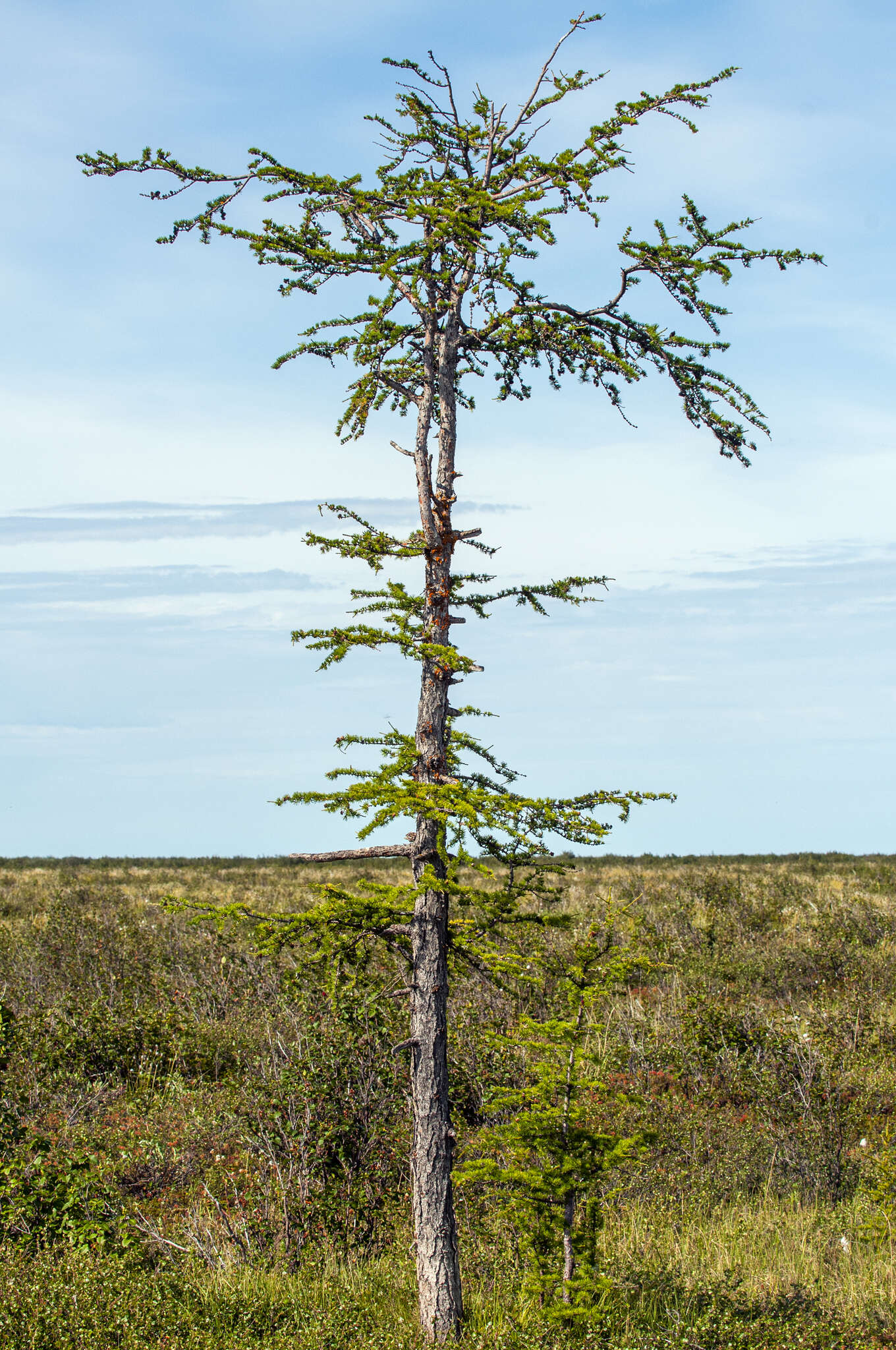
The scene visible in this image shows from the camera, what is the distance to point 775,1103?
36.5 ft

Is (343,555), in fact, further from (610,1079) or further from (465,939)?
(610,1079)

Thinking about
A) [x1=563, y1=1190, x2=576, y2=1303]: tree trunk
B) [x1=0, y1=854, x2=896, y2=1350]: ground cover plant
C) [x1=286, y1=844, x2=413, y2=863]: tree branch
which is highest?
[x1=286, y1=844, x2=413, y2=863]: tree branch

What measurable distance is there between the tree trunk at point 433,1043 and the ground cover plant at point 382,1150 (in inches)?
8.2

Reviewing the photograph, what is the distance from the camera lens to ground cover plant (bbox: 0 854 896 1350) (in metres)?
6.48

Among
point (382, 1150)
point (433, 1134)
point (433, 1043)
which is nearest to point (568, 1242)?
point (433, 1134)

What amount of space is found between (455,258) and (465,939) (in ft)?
14.6

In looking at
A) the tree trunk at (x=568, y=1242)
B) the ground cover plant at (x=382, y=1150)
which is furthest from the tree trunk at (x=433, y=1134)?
the tree trunk at (x=568, y=1242)

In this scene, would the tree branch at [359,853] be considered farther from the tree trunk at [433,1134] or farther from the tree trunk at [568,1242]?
the tree trunk at [568,1242]

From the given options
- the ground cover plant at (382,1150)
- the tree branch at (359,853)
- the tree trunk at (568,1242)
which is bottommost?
the ground cover plant at (382,1150)

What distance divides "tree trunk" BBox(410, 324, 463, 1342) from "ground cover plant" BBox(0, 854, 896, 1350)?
0.21m

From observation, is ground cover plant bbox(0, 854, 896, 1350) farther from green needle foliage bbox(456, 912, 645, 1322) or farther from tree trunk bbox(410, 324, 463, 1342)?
tree trunk bbox(410, 324, 463, 1342)

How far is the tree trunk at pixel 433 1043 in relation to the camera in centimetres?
594

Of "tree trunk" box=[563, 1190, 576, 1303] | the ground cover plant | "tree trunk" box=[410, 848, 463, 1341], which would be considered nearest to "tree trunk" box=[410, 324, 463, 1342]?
"tree trunk" box=[410, 848, 463, 1341]

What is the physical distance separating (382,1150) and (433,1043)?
11.7 feet
